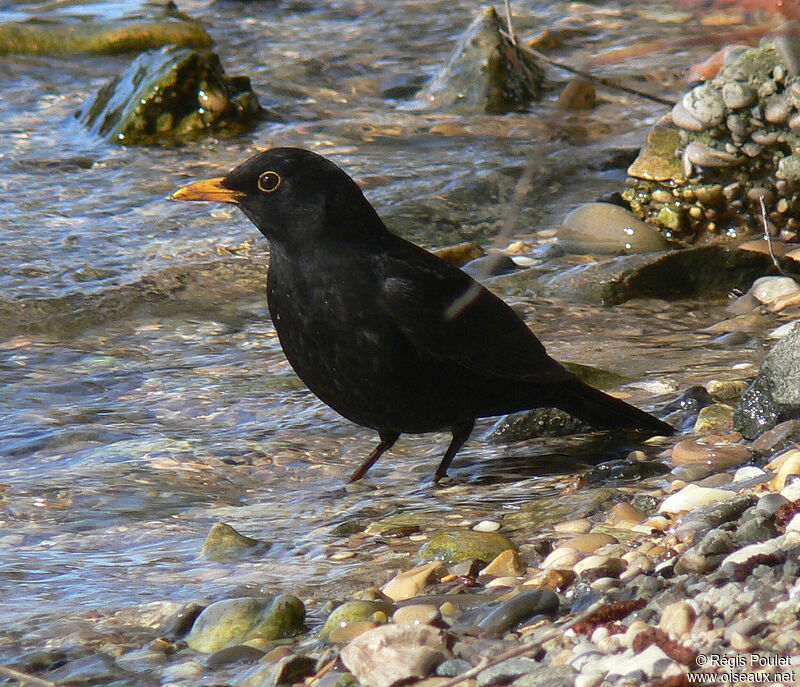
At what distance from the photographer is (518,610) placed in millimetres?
2682

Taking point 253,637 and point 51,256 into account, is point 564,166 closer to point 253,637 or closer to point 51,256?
point 51,256

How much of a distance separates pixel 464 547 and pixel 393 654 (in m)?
0.79

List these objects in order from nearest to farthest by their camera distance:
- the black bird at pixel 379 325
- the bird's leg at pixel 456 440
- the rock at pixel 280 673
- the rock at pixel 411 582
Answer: the rock at pixel 280 673 < the rock at pixel 411 582 < the black bird at pixel 379 325 < the bird's leg at pixel 456 440

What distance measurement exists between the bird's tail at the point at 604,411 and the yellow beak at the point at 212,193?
146 cm

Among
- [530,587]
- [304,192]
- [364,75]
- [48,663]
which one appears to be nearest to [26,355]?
[304,192]

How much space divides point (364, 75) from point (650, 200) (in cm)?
537

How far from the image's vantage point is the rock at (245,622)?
9.55 ft

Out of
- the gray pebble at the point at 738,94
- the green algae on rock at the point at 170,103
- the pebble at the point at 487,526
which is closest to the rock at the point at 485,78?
the green algae on rock at the point at 170,103

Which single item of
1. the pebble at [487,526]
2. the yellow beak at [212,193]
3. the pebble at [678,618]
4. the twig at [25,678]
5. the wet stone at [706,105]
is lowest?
the pebble at [487,526]

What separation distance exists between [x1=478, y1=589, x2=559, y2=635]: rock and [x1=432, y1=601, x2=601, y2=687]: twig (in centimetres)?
11

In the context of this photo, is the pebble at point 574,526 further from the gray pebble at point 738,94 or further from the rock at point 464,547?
the gray pebble at point 738,94

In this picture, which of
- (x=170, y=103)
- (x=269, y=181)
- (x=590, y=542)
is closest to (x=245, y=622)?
(x=590, y=542)

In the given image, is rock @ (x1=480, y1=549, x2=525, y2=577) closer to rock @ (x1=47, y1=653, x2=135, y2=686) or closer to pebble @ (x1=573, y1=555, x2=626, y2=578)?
pebble @ (x1=573, y1=555, x2=626, y2=578)

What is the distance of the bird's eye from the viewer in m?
4.44
